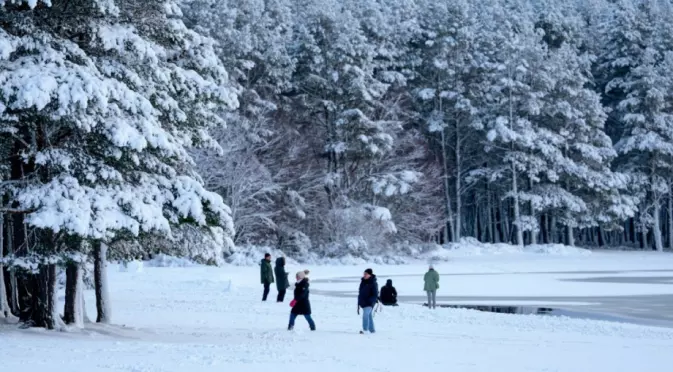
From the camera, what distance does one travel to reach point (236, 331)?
629 inches

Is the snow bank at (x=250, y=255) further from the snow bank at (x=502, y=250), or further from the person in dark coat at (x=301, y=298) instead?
the person in dark coat at (x=301, y=298)

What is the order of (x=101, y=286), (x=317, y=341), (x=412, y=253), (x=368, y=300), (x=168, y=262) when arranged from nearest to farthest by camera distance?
(x=317, y=341) < (x=368, y=300) < (x=101, y=286) < (x=168, y=262) < (x=412, y=253)

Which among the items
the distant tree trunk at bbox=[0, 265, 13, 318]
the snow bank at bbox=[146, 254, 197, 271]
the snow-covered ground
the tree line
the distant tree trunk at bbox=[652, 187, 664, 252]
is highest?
the tree line

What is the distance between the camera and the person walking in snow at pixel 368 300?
15898 mm

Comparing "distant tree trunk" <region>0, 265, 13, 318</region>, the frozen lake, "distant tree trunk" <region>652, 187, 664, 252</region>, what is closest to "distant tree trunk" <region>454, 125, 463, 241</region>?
"distant tree trunk" <region>652, 187, 664, 252</region>

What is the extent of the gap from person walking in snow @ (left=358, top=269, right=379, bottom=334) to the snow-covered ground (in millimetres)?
410

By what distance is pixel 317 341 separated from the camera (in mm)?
14359

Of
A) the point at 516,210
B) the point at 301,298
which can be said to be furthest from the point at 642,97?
the point at 301,298

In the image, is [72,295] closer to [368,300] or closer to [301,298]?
[301,298]

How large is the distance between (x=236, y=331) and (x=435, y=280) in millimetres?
7716

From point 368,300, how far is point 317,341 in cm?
196

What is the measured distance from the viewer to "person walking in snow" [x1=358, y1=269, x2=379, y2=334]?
1590 cm

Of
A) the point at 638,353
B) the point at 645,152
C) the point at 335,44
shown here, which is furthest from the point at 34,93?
the point at 645,152

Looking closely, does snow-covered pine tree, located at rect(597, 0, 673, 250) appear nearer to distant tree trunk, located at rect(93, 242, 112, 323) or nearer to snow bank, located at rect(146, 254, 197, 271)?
snow bank, located at rect(146, 254, 197, 271)
